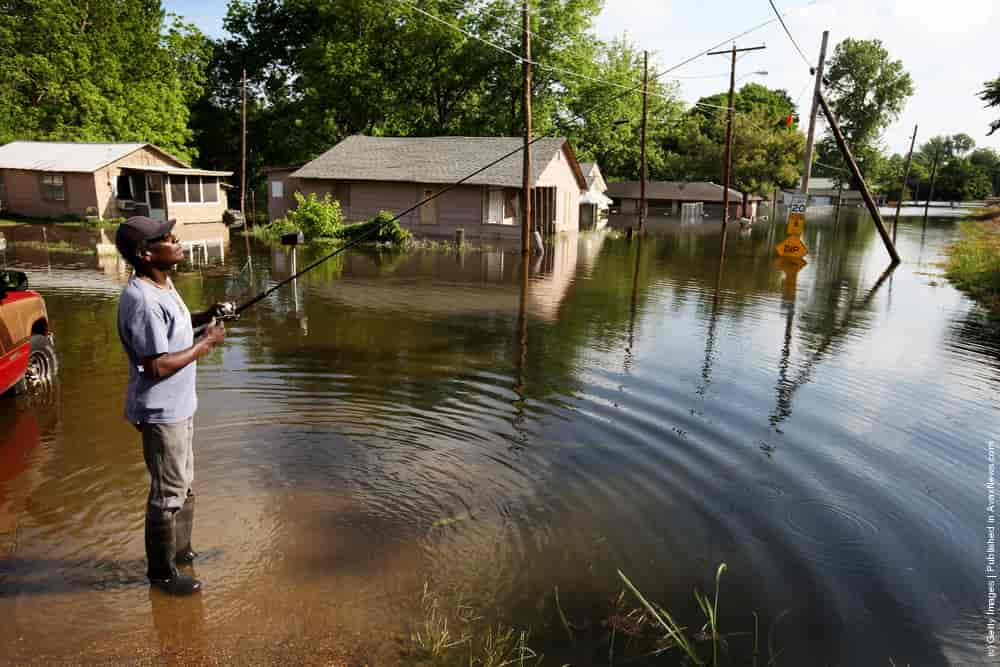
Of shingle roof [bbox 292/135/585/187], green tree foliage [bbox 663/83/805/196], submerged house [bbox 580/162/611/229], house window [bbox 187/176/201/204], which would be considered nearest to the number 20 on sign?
shingle roof [bbox 292/135/585/187]

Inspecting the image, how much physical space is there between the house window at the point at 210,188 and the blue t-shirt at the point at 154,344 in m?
39.1

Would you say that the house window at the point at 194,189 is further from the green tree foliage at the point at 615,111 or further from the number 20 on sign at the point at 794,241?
the number 20 on sign at the point at 794,241

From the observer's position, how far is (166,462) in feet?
13.4

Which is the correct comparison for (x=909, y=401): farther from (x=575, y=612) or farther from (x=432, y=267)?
(x=432, y=267)

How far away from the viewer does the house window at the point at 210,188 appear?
3944 centimetres

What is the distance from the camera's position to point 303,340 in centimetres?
1141

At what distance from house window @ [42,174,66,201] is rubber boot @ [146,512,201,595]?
37917 mm

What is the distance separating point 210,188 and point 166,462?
39835 mm

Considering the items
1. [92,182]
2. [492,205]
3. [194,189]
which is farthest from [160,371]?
[194,189]

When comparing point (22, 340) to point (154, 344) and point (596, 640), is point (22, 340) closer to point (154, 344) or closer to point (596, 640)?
point (154, 344)

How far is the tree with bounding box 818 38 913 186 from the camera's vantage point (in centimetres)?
9169

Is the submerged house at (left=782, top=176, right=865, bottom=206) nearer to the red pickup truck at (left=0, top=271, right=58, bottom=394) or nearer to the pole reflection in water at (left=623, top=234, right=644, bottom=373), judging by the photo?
the pole reflection in water at (left=623, top=234, right=644, bottom=373)

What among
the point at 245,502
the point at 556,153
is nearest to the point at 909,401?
the point at 245,502

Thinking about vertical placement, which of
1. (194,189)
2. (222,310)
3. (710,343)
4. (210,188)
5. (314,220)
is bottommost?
(710,343)
